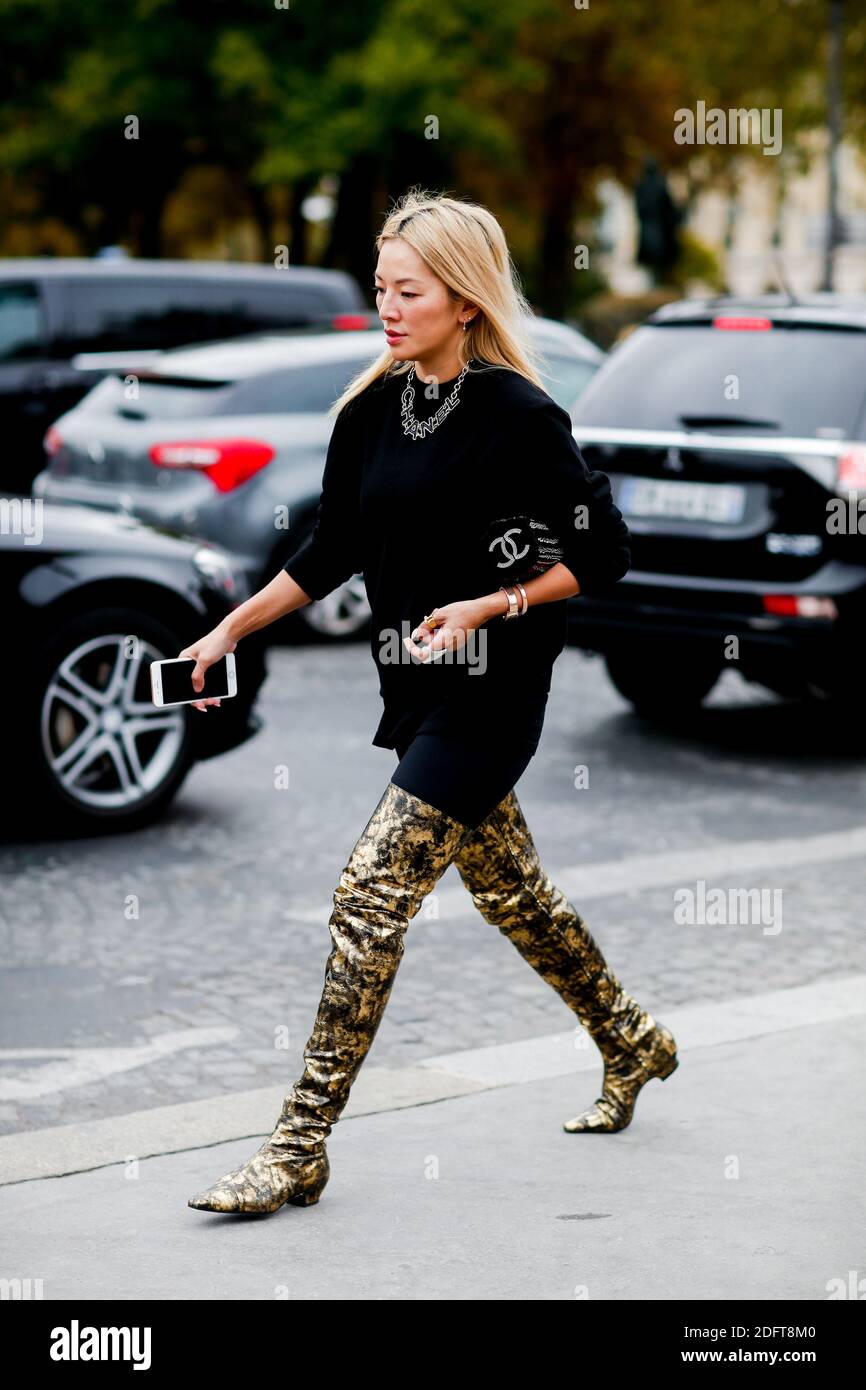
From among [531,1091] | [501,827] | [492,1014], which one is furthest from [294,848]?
[501,827]

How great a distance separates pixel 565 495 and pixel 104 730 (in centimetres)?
362

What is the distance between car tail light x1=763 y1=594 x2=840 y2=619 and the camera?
27.1 feet

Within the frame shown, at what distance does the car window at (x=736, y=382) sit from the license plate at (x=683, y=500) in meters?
0.25

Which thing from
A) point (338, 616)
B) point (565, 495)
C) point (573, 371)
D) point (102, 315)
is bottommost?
point (338, 616)

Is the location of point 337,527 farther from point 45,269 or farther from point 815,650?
point 45,269

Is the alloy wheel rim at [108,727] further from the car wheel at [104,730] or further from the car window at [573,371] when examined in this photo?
the car window at [573,371]

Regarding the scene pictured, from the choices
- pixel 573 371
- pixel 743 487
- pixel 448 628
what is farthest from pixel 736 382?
pixel 448 628

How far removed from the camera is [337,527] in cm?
418

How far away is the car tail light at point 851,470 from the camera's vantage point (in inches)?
323

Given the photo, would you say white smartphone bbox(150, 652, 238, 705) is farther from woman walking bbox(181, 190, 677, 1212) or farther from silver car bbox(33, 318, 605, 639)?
silver car bbox(33, 318, 605, 639)

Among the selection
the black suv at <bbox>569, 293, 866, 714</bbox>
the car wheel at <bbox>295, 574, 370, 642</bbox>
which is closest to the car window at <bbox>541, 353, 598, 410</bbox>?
the car wheel at <bbox>295, 574, 370, 642</bbox>

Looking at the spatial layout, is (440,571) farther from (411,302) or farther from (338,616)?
(338,616)

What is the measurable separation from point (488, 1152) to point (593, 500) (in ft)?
4.41

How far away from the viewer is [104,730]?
7.29 m
